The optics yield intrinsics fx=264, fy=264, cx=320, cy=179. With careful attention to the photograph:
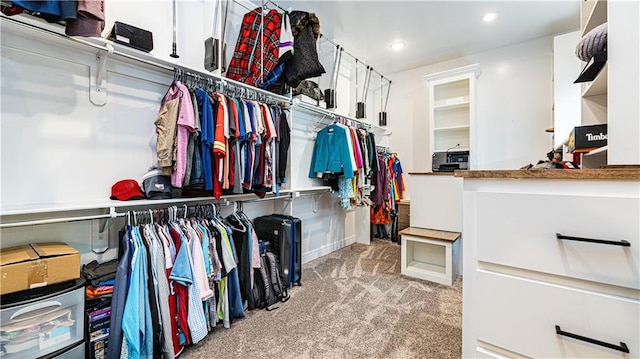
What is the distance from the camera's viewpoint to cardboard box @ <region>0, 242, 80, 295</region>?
1146mm

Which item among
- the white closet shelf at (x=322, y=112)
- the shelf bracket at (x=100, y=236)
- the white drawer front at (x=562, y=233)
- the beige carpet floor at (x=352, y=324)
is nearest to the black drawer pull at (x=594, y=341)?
the white drawer front at (x=562, y=233)

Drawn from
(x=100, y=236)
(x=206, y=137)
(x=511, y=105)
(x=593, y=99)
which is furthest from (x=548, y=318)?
(x=511, y=105)

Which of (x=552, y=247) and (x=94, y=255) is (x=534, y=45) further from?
(x=94, y=255)

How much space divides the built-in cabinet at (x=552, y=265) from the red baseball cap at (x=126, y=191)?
1.82 meters

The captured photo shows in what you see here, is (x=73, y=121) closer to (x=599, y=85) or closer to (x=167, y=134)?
(x=167, y=134)

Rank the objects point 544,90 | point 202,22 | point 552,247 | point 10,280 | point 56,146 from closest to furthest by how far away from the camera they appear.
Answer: point 552,247, point 10,280, point 56,146, point 202,22, point 544,90

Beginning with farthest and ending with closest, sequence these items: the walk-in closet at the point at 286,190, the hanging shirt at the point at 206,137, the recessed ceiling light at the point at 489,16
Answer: the recessed ceiling light at the point at 489,16
the hanging shirt at the point at 206,137
the walk-in closet at the point at 286,190

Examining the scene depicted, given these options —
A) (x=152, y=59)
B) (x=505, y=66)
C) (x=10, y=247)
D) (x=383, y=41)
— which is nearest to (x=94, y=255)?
(x=10, y=247)

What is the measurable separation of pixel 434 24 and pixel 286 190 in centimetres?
254

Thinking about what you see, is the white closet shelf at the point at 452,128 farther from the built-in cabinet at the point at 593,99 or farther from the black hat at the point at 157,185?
the black hat at the point at 157,185

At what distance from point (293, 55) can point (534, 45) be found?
3249mm

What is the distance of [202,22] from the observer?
2.21 meters

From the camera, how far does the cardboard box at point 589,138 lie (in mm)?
1331

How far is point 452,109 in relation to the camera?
3.86 metres
